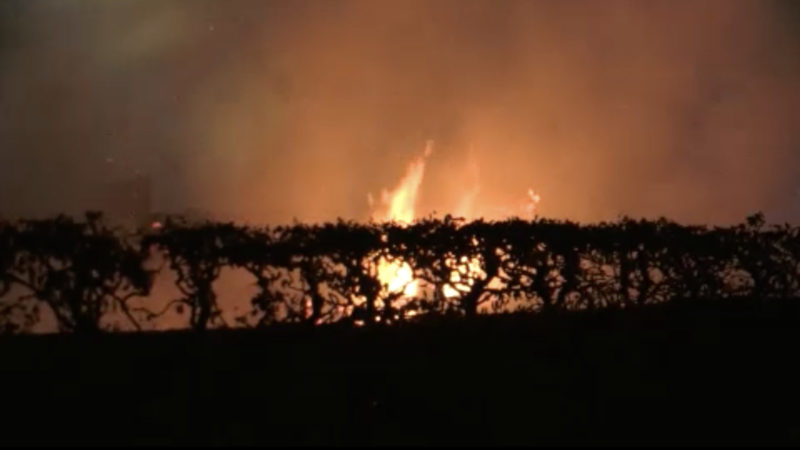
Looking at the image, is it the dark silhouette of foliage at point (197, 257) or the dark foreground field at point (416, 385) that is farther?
the dark silhouette of foliage at point (197, 257)

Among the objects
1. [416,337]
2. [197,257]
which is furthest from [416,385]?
[197,257]

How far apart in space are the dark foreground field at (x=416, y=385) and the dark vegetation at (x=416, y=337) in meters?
0.03

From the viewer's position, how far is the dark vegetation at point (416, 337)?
286 inches

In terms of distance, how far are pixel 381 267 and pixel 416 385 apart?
2772mm

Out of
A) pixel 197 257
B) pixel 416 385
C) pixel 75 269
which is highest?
pixel 197 257

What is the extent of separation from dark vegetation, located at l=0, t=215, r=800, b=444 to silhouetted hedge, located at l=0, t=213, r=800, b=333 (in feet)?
0.08

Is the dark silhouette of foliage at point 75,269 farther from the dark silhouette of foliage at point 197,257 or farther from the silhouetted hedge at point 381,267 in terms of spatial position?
the dark silhouette of foliage at point 197,257

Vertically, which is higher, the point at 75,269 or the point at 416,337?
the point at 75,269

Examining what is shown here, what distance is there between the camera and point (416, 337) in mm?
9430

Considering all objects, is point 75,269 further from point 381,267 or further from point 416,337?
point 416,337

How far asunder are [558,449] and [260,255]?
448cm

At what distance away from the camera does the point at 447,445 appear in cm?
679

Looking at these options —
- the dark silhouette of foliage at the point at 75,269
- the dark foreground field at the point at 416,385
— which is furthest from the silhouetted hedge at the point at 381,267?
the dark foreground field at the point at 416,385

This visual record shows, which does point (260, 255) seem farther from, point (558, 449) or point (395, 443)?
point (558, 449)
